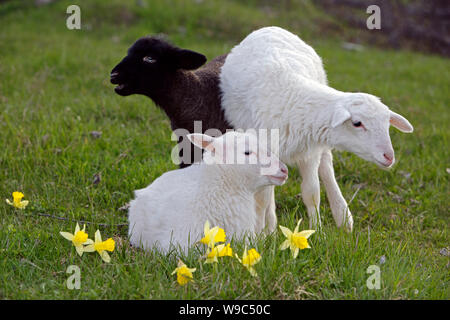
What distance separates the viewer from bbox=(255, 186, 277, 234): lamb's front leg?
3.88m

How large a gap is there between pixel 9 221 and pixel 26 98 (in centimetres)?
285

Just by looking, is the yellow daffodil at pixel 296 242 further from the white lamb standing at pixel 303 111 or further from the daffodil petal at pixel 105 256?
the daffodil petal at pixel 105 256

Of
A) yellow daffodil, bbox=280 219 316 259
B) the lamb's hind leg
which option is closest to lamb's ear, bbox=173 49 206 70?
the lamb's hind leg

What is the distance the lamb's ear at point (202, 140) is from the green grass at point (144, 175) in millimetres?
688

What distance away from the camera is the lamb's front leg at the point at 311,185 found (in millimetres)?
3883

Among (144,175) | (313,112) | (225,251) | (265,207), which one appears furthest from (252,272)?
(144,175)

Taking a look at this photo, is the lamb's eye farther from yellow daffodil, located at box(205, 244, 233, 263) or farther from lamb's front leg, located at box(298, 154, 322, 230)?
yellow daffodil, located at box(205, 244, 233, 263)

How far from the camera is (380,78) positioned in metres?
8.74

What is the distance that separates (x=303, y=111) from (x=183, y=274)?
1.42 metres

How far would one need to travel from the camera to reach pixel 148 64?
379cm

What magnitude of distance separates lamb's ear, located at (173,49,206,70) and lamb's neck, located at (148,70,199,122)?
0.07 meters

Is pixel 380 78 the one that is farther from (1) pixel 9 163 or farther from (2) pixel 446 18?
(1) pixel 9 163
